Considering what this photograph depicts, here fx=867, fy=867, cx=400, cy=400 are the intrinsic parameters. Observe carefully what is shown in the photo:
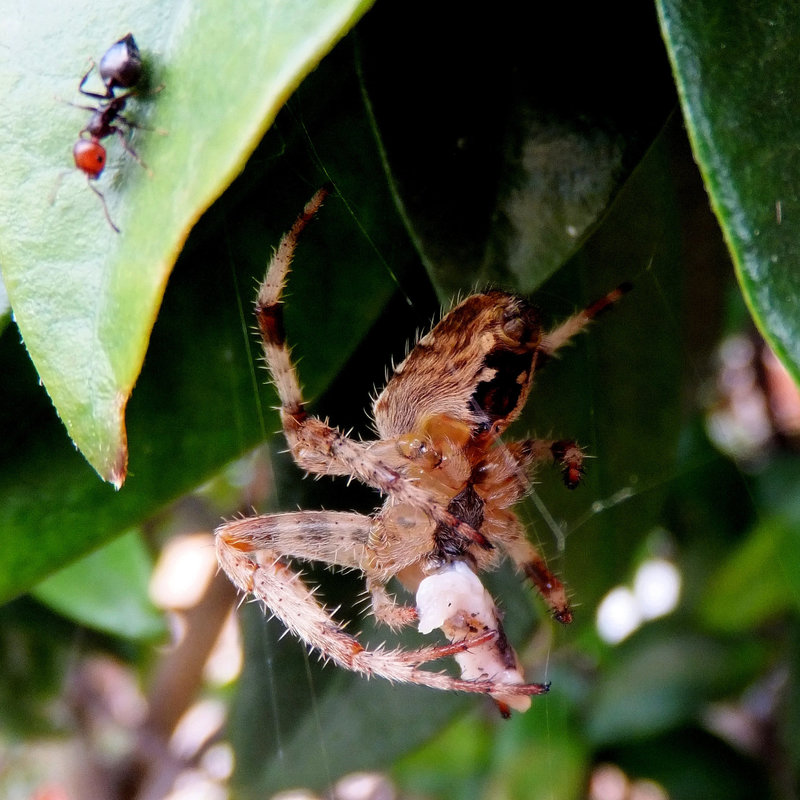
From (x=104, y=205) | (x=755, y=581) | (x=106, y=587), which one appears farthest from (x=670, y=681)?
(x=104, y=205)

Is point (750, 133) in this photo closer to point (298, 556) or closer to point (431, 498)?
point (431, 498)

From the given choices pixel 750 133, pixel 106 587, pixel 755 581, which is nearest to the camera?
pixel 750 133

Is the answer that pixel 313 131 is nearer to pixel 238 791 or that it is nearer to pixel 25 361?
pixel 25 361

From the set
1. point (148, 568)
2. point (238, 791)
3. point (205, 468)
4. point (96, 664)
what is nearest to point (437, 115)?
point (205, 468)

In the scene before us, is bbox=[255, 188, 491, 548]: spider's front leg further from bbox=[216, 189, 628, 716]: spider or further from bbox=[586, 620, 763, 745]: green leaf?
bbox=[586, 620, 763, 745]: green leaf

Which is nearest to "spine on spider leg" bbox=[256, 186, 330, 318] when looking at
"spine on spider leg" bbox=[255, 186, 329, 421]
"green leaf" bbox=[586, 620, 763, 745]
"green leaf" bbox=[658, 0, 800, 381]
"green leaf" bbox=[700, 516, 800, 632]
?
"spine on spider leg" bbox=[255, 186, 329, 421]
